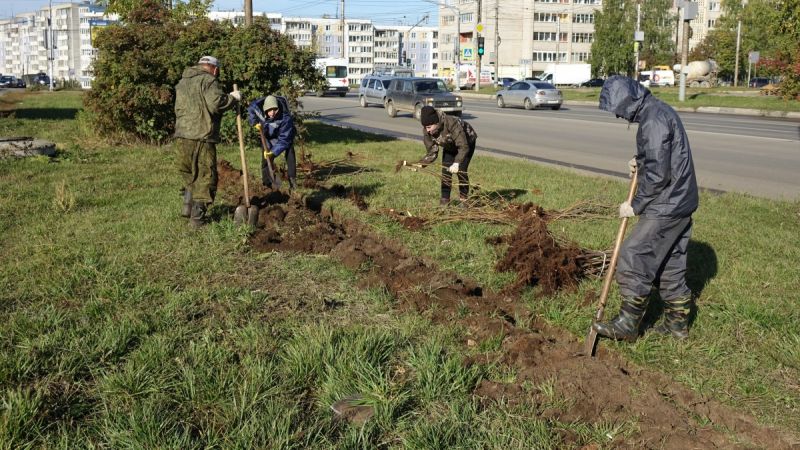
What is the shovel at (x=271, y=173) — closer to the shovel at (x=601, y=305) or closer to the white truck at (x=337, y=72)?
the shovel at (x=601, y=305)

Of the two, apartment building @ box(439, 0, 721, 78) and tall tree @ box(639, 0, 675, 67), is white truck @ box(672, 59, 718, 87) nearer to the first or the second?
tall tree @ box(639, 0, 675, 67)

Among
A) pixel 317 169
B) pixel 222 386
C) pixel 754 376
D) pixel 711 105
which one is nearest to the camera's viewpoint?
pixel 222 386

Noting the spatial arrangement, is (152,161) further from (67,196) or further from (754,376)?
(754,376)

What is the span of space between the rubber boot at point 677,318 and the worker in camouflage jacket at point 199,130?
483 centimetres

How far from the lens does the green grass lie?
3523 millimetres

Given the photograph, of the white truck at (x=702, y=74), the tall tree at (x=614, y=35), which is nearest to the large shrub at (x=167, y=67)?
the white truck at (x=702, y=74)

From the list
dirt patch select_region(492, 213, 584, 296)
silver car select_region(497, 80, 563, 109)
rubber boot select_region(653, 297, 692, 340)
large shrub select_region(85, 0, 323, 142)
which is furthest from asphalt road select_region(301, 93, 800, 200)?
rubber boot select_region(653, 297, 692, 340)

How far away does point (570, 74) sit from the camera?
8856 cm

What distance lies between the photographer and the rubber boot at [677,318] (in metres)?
4.86

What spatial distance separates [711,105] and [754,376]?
112 feet

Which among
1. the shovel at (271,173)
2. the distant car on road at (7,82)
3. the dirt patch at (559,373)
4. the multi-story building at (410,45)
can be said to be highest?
the multi-story building at (410,45)

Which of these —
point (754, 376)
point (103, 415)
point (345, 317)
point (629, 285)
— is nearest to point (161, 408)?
point (103, 415)

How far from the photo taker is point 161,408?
364 cm

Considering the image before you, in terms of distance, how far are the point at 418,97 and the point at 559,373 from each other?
24182mm
